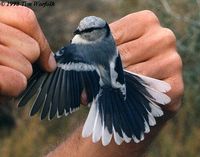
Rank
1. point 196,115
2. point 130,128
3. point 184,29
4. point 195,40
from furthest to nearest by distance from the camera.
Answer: point 196,115, point 184,29, point 195,40, point 130,128

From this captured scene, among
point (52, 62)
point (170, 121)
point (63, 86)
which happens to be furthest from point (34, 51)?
point (170, 121)

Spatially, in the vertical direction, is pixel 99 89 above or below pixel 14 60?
below

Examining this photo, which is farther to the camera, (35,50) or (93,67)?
(93,67)

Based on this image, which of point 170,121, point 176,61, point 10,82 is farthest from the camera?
point 170,121

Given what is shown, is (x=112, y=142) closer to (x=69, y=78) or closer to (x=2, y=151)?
(x=69, y=78)

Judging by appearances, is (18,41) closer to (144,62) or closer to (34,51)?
(34,51)

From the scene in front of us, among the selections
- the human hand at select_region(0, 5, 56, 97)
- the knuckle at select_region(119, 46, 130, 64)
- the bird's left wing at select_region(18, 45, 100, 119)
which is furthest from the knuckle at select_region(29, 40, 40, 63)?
the knuckle at select_region(119, 46, 130, 64)

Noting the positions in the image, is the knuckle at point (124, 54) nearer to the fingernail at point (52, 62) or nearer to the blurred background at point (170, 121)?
the fingernail at point (52, 62)

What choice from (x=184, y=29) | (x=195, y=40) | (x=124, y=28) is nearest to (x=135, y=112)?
(x=124, y=28)
